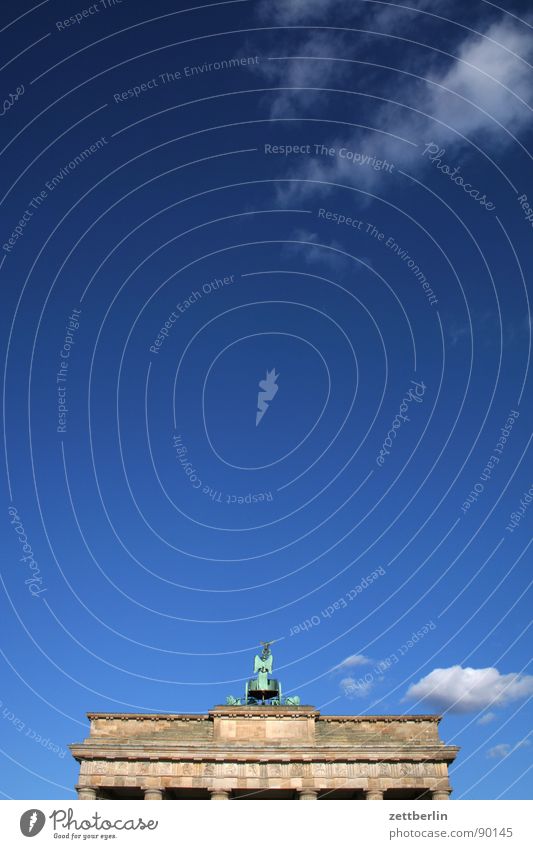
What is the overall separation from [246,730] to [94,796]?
11.2 metres

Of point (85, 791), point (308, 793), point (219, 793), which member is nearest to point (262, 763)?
point (219, 793)

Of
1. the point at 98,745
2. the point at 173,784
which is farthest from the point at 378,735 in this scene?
the point at 98,745

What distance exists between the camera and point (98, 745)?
49.8m

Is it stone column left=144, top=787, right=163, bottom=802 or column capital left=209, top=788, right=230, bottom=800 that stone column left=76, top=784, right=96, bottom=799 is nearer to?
stone column left=144, top=787, right=163, bottom=802

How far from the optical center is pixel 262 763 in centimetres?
4966

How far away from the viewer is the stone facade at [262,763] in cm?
4878

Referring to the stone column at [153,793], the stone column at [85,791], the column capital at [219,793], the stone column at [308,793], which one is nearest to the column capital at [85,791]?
the stone column at [85,791]

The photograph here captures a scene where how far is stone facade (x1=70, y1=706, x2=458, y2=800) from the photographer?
48.8 m

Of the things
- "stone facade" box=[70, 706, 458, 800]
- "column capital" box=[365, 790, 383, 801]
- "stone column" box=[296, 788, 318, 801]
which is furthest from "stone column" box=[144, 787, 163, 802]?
"column capital" box=[365, 790, 383, 801]

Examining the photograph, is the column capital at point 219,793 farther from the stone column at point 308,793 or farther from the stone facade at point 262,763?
the stone column at point 308,793

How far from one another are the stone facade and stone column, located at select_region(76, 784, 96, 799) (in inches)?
2.4

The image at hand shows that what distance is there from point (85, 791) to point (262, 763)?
12.1 metres

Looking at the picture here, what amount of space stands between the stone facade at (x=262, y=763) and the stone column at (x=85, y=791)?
0.20 ft
